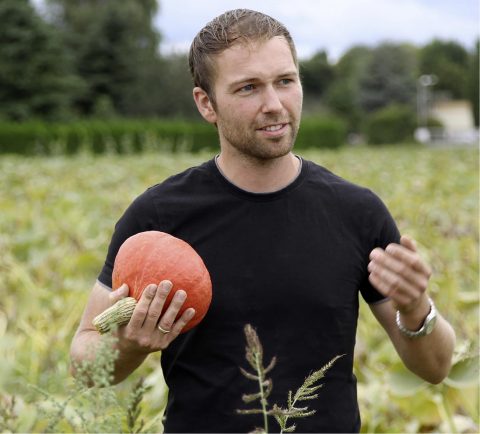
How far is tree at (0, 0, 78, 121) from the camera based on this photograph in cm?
3503

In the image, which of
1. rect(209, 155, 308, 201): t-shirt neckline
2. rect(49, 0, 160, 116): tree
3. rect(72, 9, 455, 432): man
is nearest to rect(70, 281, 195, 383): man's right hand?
rect(72, 9, 455, 432): man

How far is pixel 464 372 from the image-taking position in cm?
218

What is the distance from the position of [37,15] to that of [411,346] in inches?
1422

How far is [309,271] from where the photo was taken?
1.87 m

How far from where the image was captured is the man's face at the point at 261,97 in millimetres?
1829

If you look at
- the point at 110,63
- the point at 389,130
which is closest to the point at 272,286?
the point at 389,130

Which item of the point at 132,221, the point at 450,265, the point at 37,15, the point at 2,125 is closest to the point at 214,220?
the point at 132,221

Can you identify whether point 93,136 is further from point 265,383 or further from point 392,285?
point 265,383

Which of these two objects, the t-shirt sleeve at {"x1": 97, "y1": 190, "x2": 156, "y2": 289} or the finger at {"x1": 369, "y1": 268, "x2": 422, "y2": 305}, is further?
the t-shirt sleeve at {"x1": 97, "y1": 190, "x2": 156, "y2": 289}

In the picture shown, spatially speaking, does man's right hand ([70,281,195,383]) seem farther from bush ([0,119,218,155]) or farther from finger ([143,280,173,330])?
bush ([0,119,218,155])

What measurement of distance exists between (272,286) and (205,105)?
49 centimetres

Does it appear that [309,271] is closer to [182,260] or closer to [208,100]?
[182,260]

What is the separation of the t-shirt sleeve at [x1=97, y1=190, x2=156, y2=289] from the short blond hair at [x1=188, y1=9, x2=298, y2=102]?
289 mm

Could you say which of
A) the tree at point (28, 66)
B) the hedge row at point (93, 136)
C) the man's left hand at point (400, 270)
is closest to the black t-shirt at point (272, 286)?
the man's left hand at point (400, 270)
